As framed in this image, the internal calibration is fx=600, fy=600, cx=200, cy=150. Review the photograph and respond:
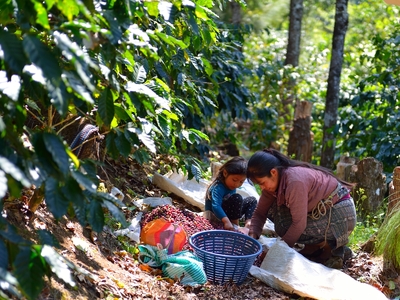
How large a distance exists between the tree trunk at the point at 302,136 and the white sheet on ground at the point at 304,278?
14.7 ft

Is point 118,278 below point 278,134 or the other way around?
the other way around

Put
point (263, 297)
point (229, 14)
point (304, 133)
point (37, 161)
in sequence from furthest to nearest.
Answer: point (229, 14)
point (304, 133)
point (263, 297)
point (37, 161)

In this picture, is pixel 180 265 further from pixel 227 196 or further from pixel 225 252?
pixel 227 196

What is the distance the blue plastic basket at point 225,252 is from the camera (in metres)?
3.63

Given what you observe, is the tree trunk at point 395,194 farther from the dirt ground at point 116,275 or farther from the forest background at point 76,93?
the forest background at point 76,93

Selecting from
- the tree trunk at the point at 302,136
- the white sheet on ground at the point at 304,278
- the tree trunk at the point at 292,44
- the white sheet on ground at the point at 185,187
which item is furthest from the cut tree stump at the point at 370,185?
the tree trunk at the point at 292,44

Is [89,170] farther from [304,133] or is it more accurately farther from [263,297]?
[304,133]

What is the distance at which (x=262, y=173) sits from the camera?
3.95 m

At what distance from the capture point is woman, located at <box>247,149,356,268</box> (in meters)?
3.95

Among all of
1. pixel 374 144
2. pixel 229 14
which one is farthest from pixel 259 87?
pixel 374 144

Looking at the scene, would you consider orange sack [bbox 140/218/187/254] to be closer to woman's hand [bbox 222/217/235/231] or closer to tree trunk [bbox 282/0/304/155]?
woman's hand [bbox 222/217/235/231]

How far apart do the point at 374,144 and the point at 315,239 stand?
3.00 metres

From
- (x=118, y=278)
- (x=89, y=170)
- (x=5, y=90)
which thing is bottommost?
(x=118, y=278)

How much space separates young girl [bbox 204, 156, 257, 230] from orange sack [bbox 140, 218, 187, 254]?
0.52 m
